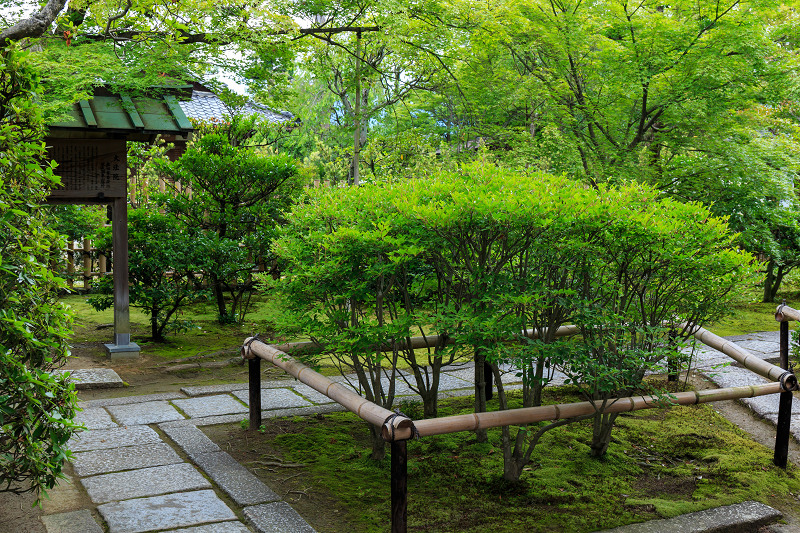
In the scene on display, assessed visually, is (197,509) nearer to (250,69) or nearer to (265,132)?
(250,69)

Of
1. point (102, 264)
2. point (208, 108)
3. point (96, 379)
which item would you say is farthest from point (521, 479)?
point (208, 108)

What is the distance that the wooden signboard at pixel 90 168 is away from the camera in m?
7.64

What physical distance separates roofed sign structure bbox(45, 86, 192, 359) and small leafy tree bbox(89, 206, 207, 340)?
1.05ft

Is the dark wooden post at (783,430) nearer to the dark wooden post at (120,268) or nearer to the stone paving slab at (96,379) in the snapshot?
the stone paving slab at (96,379)

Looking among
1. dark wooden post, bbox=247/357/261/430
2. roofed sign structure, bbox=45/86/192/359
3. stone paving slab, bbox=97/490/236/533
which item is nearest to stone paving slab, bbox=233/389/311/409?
dark wooden post, bbox=247/357/261/430

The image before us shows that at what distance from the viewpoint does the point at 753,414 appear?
622cm

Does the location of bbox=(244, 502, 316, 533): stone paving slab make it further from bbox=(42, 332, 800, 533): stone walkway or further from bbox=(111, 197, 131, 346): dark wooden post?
bbox=(111, 197, 131, 346): dark wooden post

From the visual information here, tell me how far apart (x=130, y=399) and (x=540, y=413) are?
4242 millimetres

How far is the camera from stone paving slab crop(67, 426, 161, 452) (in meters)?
4.83

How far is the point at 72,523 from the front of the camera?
140 inches

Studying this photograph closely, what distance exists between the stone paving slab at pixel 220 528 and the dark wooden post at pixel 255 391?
5.20 ft

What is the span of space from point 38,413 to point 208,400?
3448mm

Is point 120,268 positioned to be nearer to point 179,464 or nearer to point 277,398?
point 277,398

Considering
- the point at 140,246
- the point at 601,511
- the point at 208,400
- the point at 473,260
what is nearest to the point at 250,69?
the point at 140,246
